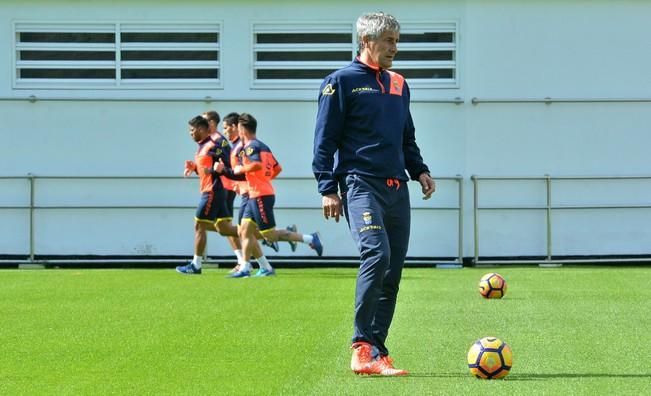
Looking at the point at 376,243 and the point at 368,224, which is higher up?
the point at 368,224

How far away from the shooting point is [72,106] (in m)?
21.3

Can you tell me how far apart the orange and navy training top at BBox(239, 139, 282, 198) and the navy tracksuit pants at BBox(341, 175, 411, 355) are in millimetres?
8980

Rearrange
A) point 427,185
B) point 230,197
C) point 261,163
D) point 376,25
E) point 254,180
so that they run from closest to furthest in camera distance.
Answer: point 376,25 < point 427,185 < point 261,163 < point 254,180 < point 230,197

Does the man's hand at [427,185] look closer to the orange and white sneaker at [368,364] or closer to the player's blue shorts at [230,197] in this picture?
the orange and white sneaker at [368,364]

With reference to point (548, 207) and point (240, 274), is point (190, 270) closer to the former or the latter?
point (240, 274)

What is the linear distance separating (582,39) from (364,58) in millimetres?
13213

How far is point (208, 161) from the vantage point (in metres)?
18.6

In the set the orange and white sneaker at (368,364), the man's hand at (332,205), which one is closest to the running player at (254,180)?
the man's hand at (332,205)

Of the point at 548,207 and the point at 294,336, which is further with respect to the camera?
the point at 548,207

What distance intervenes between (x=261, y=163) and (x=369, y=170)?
9221 millimetres

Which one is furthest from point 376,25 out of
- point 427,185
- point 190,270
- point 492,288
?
point 190,270

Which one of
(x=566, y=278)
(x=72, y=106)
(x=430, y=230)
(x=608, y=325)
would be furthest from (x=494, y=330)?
(x=72, y=106)

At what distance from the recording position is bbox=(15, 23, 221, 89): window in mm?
21266

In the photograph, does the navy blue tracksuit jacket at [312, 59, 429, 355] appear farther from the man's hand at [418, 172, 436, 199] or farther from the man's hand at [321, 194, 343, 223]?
the man's hand at [418, 172, 436, 199]
